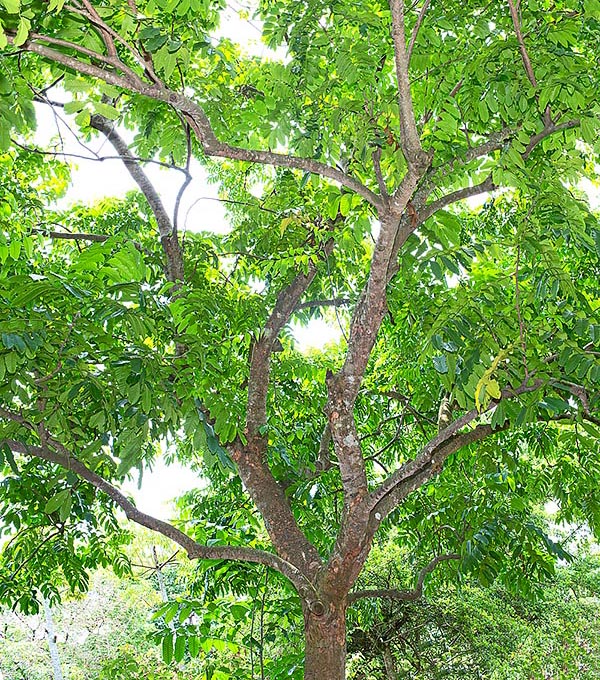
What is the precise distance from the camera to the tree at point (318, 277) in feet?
6.69

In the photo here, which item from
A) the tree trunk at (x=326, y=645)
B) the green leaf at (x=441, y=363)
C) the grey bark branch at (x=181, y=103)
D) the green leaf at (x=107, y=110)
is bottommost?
the tree trunk at (x=326, y=645)

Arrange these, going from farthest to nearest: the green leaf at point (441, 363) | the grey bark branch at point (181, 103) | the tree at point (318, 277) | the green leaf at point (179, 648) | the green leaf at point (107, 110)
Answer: the green leaf at point (179, 648) < the green leaf at point (441, 363) < the tree at point (318, 277) < the grey bark branch at point (181, 103) < the green leaf at point (107, 110)

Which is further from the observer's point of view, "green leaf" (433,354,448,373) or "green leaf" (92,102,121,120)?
"green leaf" (433,354,448,373)

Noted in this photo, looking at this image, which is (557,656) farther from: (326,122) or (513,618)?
(326,122)

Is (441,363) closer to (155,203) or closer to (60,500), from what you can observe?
(60,500)

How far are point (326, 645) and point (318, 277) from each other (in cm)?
185

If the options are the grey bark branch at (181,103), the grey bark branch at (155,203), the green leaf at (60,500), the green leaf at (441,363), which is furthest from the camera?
the grey bark branch at (155,203)

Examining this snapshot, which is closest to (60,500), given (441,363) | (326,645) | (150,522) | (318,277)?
(150,522)

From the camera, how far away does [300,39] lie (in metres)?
2.31

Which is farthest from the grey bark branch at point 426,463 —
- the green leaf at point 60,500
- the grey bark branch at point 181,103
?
the green leaf at point 60,500

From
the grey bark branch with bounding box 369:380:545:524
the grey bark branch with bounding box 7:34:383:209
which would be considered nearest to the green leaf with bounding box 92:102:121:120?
the grey bark branch with bounding box 7:34:383:209

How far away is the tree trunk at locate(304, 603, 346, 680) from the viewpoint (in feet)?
8.80

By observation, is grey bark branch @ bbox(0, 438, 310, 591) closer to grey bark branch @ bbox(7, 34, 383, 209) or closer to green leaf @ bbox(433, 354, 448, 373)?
green leaf @ bbox(433, 354, 448, 373)

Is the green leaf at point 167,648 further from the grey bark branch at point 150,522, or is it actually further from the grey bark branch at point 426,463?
the grey bark branch at point 426,463
